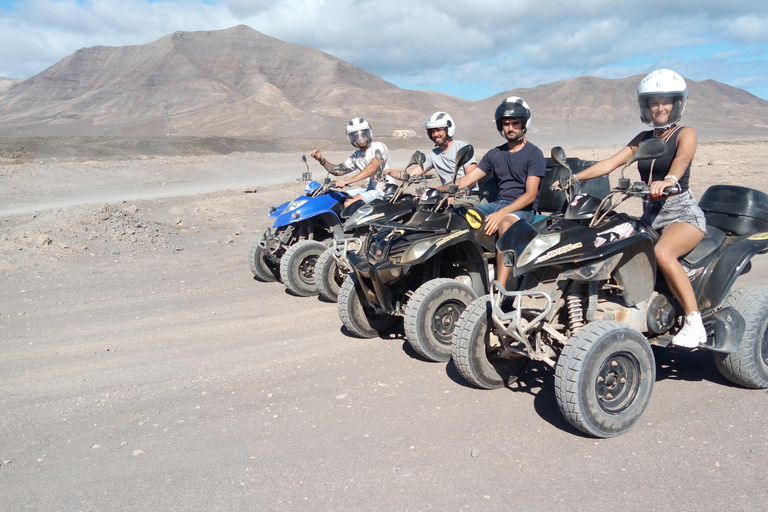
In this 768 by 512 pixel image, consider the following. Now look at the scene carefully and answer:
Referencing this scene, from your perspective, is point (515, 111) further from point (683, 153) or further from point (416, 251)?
point (683, 153)

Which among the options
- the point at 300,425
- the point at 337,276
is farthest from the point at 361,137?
the point at 300,425

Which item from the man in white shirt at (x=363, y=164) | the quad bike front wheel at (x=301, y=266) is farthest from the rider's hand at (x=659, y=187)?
the quad bike front wheel at (x=301, y=266)

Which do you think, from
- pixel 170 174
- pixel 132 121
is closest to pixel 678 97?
pixel 170 174

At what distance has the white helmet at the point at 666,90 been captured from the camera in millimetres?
4688

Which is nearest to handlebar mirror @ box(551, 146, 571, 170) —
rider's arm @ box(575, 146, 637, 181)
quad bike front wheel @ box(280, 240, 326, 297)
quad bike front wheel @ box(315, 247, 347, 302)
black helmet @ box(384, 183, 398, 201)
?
rider's arm @ box(575, 146, 637, 181)

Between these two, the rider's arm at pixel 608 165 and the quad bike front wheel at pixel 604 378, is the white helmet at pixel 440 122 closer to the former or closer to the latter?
the rider's arm at pixel 608 165

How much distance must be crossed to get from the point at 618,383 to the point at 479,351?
40.3 inches

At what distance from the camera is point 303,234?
29.4 ft

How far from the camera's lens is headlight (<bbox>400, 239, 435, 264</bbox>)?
18.6 feet

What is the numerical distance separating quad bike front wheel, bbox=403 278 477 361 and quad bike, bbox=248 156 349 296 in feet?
9.34

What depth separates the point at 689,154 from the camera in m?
4.62

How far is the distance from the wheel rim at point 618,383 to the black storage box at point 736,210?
71.8 inches

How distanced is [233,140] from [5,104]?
110544 mm

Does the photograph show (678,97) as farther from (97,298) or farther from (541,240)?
(97,298)
